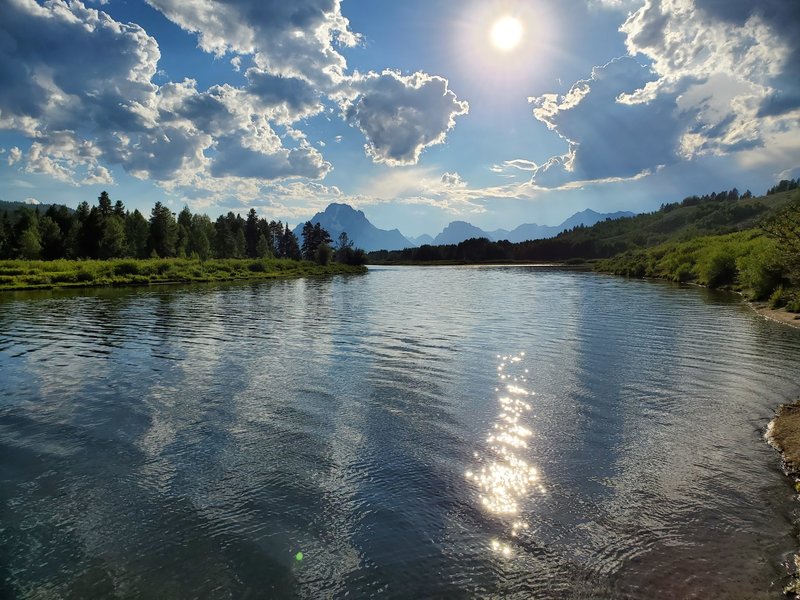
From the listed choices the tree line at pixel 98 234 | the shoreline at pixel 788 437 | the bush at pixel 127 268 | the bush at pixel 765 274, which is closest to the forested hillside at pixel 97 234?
the tree line at pixel 98 234

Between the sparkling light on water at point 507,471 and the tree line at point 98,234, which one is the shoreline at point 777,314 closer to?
the sparkling light on water at point 507,471

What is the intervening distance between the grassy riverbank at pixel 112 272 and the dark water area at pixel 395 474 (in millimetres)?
60305

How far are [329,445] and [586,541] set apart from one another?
7183mm

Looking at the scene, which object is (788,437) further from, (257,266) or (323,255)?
(323,255)

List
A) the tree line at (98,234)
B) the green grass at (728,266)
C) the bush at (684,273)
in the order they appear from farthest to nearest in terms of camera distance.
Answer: the tree line at (98,234) < the bush at (684,273) < the green grass at (728,266)

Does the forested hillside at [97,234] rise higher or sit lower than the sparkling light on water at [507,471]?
higher

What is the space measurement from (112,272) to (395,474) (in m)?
91.8


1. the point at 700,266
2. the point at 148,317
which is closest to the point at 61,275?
the point at 148,317

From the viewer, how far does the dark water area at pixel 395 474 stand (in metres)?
8.21

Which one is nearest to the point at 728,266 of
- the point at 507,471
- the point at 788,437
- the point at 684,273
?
the point at 684,273

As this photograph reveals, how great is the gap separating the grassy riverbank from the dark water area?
60305mm

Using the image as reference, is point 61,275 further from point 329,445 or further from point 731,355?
point 731,355

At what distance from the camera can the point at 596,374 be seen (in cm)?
2136

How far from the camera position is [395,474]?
11836 millimetres
